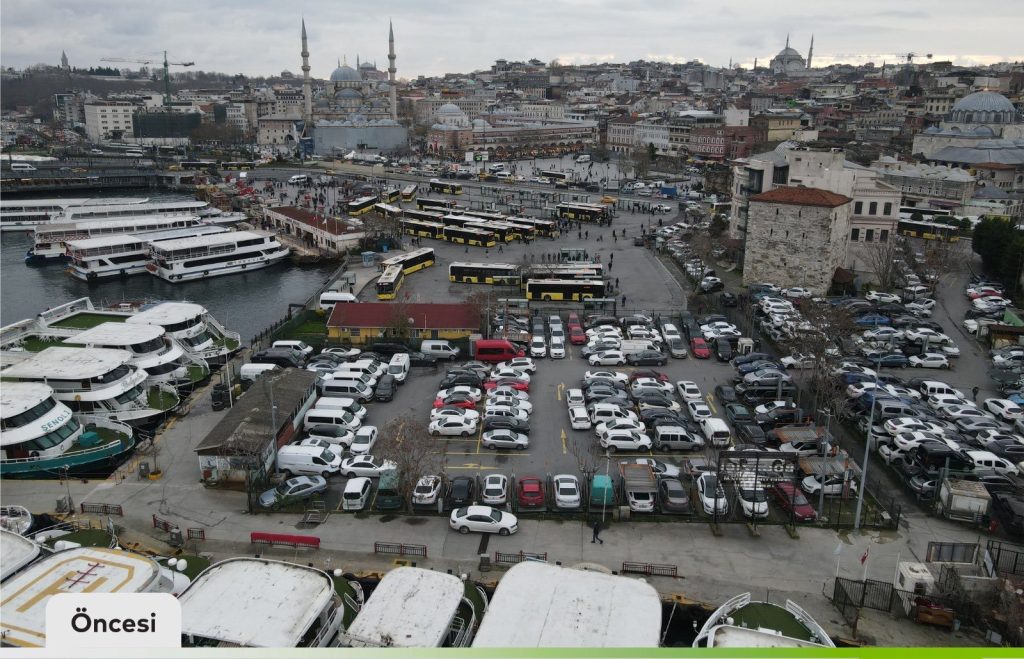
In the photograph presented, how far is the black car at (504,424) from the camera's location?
10383 mm

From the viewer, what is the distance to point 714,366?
1329 cm

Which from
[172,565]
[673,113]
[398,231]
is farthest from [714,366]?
[673,113]

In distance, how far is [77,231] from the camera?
25.4 m

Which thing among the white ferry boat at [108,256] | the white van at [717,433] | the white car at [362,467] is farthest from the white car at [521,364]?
the white ferry boat at [108,256]

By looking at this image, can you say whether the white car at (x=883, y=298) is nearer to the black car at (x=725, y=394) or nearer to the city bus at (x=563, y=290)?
the city bus at (x=563, y=290)

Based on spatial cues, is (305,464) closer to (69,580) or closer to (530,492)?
(530,492)

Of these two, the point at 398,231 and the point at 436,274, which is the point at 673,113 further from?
the point at 436,274

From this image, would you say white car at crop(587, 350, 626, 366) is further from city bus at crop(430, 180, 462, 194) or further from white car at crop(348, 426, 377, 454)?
city bus at crop(430, 180, 462, 194)

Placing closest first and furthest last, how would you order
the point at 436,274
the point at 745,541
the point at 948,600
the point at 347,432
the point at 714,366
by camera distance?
the point at 948,600, the point at 745,541, the point at 347,432, the point at 714,366, the point at 436,274

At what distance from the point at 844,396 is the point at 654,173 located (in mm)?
32589

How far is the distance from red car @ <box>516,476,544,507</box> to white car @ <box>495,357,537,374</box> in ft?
13.4

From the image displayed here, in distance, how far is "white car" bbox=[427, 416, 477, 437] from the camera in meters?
10.4

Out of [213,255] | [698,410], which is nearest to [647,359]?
[698,410]

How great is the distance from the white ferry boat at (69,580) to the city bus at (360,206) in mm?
24765
